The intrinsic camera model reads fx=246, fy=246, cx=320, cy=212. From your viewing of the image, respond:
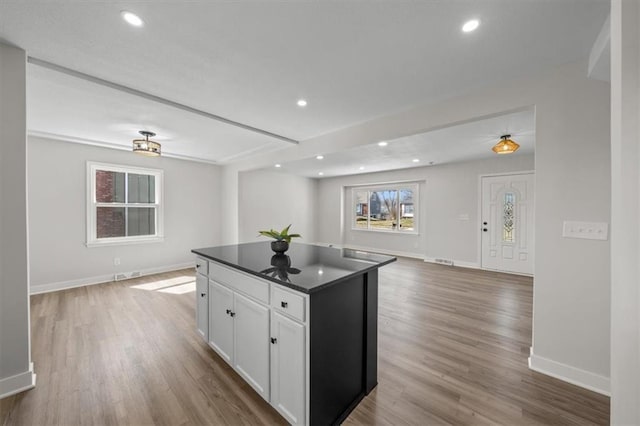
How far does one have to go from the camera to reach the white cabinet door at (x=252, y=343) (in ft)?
5.39

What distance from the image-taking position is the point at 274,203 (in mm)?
6910

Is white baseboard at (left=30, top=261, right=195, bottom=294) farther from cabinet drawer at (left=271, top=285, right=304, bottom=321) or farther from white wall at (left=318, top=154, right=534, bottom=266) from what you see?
white wall at (left=318, top=154, right=534, bottom=266)

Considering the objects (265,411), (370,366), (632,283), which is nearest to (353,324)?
(370,366)

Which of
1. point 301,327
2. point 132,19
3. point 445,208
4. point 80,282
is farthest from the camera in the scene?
point 445,208

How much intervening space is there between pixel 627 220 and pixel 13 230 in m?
3.38

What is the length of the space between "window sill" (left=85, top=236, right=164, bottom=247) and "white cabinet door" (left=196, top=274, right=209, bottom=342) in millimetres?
3334

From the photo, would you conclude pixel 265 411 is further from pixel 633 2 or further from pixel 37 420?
pixel 633 2

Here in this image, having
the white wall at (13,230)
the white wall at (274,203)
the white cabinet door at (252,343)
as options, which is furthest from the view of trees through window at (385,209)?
the white wall at (13,230)

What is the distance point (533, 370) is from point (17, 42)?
4.67 meters

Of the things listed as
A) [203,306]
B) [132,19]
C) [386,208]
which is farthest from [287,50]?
[386,208]

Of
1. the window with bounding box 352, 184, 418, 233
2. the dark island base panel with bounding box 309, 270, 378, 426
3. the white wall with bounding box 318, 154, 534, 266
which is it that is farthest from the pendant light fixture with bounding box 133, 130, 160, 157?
the window with bounding box 352, 184, 418, 233

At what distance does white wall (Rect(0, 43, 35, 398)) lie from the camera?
174 centimetres

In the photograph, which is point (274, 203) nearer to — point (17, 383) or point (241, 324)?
point (241, 324)

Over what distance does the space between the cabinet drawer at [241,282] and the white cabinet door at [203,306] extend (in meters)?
0.19
